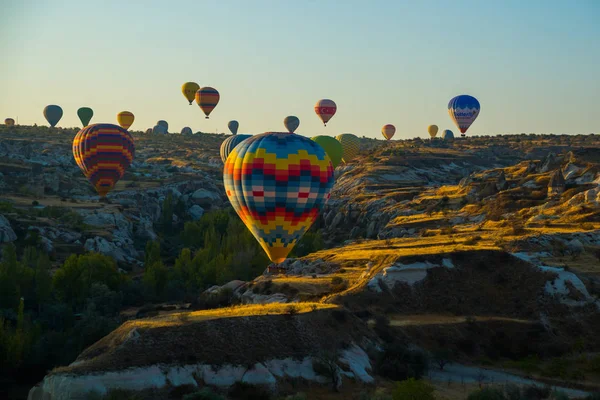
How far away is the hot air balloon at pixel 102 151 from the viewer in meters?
118

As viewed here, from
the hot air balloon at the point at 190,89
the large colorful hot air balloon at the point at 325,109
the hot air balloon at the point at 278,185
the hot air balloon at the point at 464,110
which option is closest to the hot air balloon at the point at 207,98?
the hot air balloon at the point at 190,89

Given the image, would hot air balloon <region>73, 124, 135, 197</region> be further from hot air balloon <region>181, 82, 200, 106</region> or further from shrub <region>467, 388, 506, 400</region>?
shrub <region>467, 388, 506, 400</region>

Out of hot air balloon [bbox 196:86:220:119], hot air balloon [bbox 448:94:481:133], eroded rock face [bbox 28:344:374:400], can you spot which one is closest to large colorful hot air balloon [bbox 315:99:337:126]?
hot air balloon [bbox 196:86:220:119]

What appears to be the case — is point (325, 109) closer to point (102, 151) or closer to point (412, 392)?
point (102, 151)

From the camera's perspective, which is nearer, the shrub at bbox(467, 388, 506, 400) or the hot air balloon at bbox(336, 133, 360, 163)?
the shrub at bbox(467, 388, 506, 400)

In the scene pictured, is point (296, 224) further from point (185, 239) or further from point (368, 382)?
point (185, 239)

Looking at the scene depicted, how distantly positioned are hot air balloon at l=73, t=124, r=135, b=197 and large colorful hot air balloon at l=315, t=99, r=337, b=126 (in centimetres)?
6186

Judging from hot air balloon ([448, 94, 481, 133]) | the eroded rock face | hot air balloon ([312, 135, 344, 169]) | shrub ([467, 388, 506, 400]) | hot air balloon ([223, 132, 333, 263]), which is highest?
hot air balloon ([448, 94, 481, 133])

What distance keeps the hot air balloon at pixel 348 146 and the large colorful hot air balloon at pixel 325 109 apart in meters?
5.75

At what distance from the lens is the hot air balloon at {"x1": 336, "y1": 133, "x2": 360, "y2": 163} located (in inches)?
7008

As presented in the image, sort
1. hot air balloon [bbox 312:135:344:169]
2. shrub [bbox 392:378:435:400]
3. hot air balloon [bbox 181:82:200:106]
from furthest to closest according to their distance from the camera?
hot air balloon [bbox 181:82:200:106]
hot air balloon [bbox 312:135:344:169]
shrub [bbox 392:378:435:400]

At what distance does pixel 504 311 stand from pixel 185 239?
68.5 meters

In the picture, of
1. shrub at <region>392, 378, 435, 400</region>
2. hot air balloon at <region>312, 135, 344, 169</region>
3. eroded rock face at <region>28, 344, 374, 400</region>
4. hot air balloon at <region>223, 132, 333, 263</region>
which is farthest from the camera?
hot air balloon at <region>312, 135, 344, 169</region>

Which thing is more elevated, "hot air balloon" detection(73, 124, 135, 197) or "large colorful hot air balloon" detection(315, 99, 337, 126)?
"large colorful hot air balloon" detection(315, 99, 337, 126)
